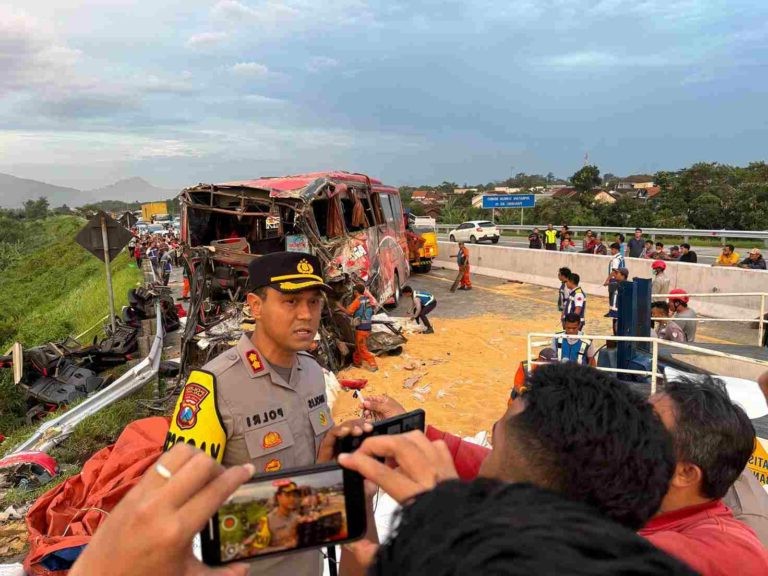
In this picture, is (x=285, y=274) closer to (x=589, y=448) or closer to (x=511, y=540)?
(x=589, y=448)

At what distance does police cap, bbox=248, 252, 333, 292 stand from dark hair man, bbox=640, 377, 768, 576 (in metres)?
1.42

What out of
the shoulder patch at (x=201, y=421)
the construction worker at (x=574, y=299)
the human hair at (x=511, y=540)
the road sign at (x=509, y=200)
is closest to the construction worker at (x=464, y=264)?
the construction worker at (x=574, y=299)

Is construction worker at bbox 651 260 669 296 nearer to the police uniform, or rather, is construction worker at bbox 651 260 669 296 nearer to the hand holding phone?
the police uniform

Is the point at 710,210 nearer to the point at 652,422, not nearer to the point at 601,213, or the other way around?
the point at 601,213

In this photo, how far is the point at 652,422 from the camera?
3.71 ft

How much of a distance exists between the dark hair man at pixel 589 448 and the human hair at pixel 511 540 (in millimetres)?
265

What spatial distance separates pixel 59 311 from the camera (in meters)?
20.2

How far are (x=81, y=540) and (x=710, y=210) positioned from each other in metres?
28.5

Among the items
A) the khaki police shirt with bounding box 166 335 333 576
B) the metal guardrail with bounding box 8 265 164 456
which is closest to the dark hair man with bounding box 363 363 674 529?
the khaki police shirt with bounding box 166 335 333 576

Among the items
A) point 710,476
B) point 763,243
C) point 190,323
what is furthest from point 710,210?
point 710,476

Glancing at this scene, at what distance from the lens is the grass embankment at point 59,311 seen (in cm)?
579

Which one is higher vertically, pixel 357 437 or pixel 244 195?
pixel 244 195

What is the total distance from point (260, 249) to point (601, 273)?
894 cm

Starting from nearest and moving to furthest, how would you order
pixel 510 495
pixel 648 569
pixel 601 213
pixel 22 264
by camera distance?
pixel 648 569, pixel 510 495, pixel 601 213, pixel 22 264
